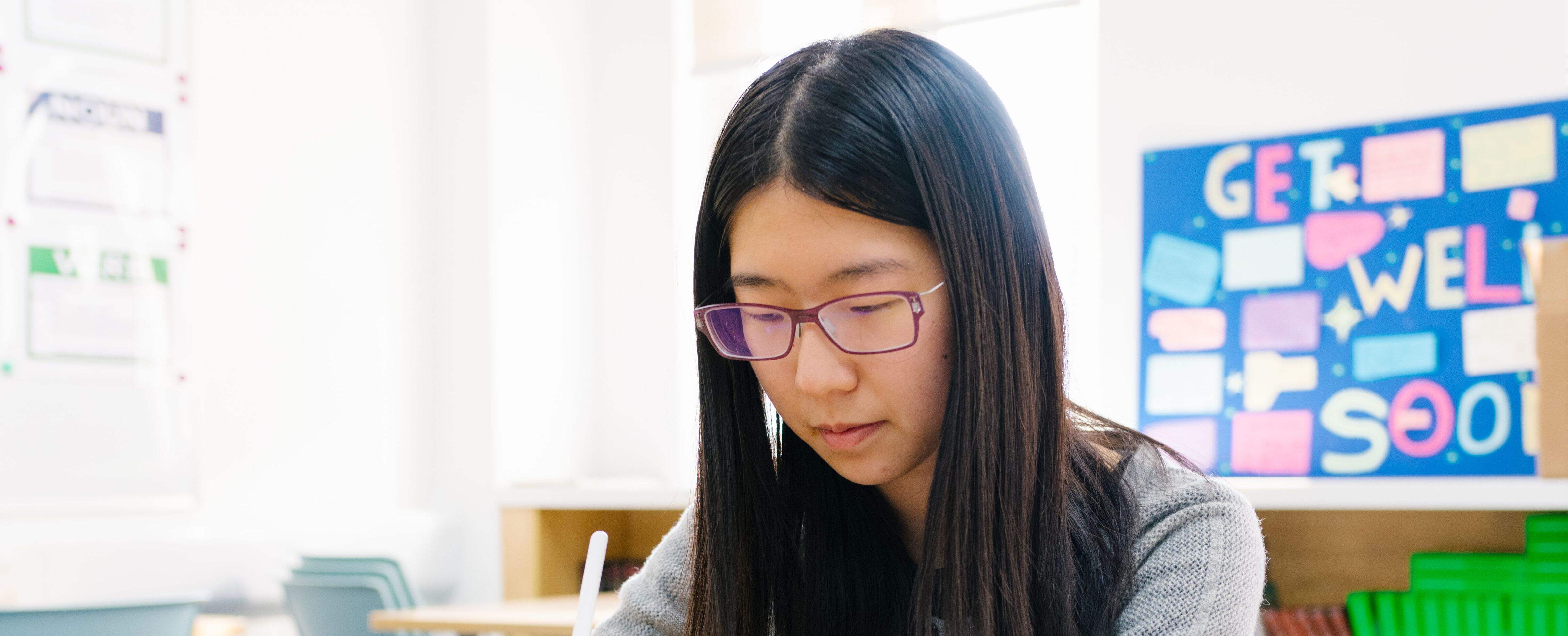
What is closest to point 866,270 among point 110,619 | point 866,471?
point 866,471

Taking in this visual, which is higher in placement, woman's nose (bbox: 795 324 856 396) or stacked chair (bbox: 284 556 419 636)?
woman's nose (bbox: 795 324 856 396)

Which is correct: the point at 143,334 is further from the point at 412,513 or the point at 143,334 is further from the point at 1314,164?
the point at 1314,164

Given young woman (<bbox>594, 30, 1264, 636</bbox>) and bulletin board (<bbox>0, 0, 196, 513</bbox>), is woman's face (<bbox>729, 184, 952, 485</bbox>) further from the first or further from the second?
bulletin board (<bbox>0, 0, 196, 513</bbox>)

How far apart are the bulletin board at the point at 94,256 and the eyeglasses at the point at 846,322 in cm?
219

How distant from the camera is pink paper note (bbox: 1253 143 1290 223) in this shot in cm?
255

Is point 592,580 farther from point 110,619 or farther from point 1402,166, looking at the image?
point 1402,166

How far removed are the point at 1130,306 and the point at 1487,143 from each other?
0.74m

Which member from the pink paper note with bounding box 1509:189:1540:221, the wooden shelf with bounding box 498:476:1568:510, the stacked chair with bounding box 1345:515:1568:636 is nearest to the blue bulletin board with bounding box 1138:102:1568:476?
the pink paper note with bounding box 1509:189:1540:221

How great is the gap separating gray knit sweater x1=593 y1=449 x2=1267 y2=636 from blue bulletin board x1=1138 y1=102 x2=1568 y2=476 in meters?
1.67

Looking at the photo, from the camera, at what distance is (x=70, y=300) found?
2.63 metres

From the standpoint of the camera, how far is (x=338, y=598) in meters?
2.38

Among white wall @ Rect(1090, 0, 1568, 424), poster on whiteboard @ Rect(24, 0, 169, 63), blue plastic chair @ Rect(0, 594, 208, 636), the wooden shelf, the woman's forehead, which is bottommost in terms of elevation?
blue plastic chair @ Rect(0, 594, 208, 636)

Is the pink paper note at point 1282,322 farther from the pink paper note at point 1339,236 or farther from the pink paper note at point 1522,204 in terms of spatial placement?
the pink paper note at point 1522,204

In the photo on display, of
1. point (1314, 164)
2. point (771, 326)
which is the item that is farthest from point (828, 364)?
point (1314, 164)
